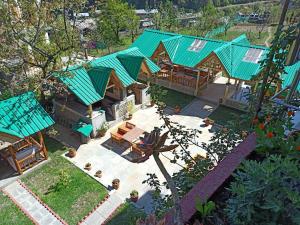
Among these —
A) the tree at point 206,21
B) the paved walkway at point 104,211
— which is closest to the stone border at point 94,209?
the paved walkway at point 104,211

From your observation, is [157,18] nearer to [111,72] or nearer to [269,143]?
[111,72]

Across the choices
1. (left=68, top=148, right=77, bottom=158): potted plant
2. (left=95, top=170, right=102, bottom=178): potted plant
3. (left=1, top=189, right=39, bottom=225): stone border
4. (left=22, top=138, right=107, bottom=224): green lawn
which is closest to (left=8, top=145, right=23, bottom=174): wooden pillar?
(left=22, top=138, right=107, bottom=224): green lawn

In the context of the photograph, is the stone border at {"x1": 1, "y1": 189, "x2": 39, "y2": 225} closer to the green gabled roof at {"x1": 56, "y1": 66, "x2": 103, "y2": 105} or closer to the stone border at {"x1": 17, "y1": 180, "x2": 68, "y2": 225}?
the stone border at {"x1": 17, "y1": 180, "x2": 68, "y2": 225}

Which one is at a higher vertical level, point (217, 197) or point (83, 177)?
point (217, 197)

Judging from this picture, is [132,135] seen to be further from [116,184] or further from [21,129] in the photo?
[21,129]

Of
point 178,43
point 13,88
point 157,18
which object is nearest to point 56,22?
point 13,88

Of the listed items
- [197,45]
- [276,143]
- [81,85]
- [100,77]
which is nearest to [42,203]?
[81,85]
